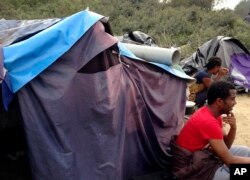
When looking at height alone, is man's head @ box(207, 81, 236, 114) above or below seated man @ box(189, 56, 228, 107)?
above

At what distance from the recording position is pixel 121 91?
3.31m

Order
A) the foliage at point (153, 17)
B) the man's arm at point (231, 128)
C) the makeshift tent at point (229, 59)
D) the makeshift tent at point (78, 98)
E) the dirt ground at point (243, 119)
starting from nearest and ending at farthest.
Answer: the makeshift tent at point (78, 98) < the man's arm at point (231, 128) < the dirt ground at point (243, 119) < the makeshift tent at point (229, 59) < the foliage at point (153, 17)

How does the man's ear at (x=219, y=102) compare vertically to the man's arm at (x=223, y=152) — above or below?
above

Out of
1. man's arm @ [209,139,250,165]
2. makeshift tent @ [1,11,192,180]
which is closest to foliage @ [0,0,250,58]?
makeshift tent @ [1,11,192,180]

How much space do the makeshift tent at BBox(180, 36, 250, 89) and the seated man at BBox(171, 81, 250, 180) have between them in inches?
202

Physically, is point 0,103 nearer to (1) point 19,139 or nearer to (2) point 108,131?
(2) point 108,131

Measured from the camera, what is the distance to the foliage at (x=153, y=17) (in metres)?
14.3

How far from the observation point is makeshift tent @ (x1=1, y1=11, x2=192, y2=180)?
112 inches

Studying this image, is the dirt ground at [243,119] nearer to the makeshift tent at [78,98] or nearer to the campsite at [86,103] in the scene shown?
the campsite at [86,103]

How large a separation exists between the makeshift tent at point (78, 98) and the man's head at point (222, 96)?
790 millimetres

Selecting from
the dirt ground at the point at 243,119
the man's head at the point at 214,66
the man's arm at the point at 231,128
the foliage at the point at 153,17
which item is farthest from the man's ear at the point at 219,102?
the foliage at the point at 153,17

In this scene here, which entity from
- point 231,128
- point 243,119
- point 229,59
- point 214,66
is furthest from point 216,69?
point 229,59

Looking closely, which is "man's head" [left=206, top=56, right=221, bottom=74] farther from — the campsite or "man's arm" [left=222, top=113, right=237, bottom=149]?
"man's arm" [left=222, top=113, right=237, bottom=149]

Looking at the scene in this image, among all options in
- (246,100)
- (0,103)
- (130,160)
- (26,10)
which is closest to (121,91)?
(130,160)
